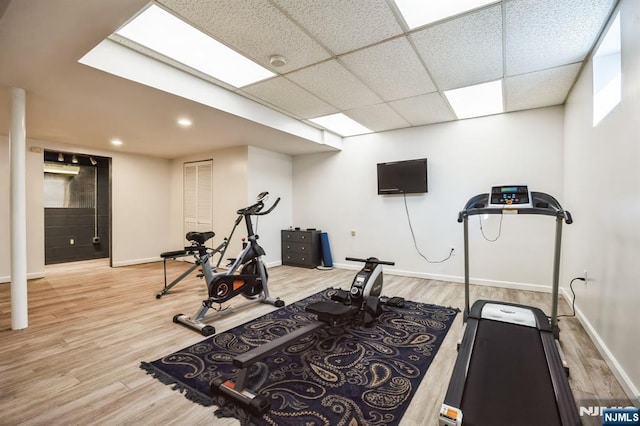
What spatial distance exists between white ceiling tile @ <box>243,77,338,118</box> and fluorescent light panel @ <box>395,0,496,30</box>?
1.51m

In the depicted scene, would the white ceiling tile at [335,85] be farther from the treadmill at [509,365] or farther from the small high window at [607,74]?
the small high window at [607,74]

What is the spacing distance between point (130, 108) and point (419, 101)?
12.0 ft

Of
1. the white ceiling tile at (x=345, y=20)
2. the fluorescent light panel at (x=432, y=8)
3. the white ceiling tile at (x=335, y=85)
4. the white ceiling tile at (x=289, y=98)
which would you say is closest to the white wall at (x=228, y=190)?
the white ceiling tile at (x=289, y=98)

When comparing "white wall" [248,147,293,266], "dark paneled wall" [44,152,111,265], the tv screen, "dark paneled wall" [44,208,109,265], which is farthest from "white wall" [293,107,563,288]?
"dark paneled wall" [44,208,109,265]

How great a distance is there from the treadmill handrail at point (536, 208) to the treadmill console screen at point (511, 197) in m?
0.04

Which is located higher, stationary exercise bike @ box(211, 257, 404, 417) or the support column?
the support column

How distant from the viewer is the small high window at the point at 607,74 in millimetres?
2211

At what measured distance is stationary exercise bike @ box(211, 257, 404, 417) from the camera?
1.77 meters

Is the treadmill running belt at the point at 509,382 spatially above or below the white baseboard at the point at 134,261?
above

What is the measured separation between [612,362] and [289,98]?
13.2 ft

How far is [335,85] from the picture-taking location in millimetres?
3430

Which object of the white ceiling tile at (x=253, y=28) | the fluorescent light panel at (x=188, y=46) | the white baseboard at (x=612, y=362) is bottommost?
the white baseboard at (x=612, y=362)

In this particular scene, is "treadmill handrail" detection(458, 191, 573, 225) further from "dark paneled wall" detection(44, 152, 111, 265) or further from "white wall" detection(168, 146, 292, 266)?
"dark paneled wall" detection(44, 152, 111, 265)

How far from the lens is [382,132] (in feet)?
17.8
